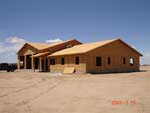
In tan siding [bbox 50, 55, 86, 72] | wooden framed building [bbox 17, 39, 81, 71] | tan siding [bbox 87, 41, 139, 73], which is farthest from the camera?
wooden framed building [bbox 17, 39, 81, 71]

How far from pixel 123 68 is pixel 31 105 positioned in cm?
3052

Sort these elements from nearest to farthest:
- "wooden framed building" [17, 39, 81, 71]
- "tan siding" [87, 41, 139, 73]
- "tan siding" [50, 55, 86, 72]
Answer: "tan siding" [50, 55, 86, 72]
"tan siding" [87, 41, 139, 73]
"wooden framed building" [17, 39, 81, 71]

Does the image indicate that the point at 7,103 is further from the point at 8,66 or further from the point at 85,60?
the point at 8,66

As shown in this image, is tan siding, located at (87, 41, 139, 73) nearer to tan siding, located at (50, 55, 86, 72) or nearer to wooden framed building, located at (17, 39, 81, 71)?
tan siding, located at (50, 55, 86, 72)

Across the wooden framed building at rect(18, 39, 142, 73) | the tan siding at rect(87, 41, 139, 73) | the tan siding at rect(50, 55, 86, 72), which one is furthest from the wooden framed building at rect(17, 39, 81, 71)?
the tan siding at rect(87, 41, 139, 73)

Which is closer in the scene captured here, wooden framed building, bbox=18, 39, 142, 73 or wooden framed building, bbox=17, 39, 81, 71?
wooden framed building, bbox=18, 39, 142, 73

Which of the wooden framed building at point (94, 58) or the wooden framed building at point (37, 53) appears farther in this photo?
the wooden framed building at point (37, 53)

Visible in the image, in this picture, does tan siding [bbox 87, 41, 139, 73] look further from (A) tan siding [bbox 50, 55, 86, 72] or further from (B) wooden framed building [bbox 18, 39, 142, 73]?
(A) tan siding [bbox 50, 55, 86, 72]

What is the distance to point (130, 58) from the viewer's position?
40875 millimetres

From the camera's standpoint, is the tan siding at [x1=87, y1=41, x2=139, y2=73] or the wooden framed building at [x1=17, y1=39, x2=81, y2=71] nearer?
the tan siding at [x1=87, y1=41, x2=139, y2=73]

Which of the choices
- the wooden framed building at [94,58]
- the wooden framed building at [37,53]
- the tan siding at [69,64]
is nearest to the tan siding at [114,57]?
the wooden framed building at [94,58]

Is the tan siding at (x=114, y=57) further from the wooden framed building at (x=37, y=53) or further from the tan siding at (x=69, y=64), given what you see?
the wooden framed building at (x=37, y=53)

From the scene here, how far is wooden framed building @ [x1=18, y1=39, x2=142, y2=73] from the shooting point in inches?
1371

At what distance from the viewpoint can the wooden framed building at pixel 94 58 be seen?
34.8m
